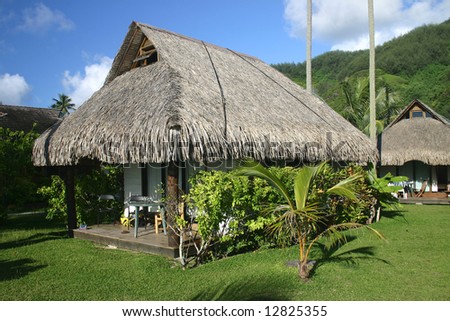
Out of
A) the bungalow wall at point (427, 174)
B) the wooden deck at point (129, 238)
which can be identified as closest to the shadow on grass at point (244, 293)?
the wooden deck at point (129, 238)

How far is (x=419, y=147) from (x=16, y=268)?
605 inches

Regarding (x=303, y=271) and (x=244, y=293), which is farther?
(x=303, y=271)

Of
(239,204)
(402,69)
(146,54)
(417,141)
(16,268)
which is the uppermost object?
(402,69)

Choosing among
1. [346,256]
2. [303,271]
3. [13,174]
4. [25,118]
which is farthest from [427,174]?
[25,118]

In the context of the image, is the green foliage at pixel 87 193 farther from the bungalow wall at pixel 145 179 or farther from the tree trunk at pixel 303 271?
the tree trunk at pixel 303 271

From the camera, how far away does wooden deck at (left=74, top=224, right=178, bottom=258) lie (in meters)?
6.62

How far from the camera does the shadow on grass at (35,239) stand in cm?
781

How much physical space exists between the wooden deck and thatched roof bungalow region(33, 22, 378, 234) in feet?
4.07

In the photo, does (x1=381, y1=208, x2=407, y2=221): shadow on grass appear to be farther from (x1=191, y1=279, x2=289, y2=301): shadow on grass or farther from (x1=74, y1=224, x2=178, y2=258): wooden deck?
(x1=191, y1=279, x2=289, y2=301): shadow on grass

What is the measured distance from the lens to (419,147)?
16.0 metres

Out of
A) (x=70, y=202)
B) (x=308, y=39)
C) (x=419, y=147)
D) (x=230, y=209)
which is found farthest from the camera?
(x=419, y=147)

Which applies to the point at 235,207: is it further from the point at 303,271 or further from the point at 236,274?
the point at 303,271

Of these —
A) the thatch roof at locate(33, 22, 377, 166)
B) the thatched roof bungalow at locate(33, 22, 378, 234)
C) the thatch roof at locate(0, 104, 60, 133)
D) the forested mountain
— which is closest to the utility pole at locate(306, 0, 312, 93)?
the thatched roof bungalow at locate(33, 22, 378, 234)

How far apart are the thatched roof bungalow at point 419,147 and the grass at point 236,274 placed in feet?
29.3
